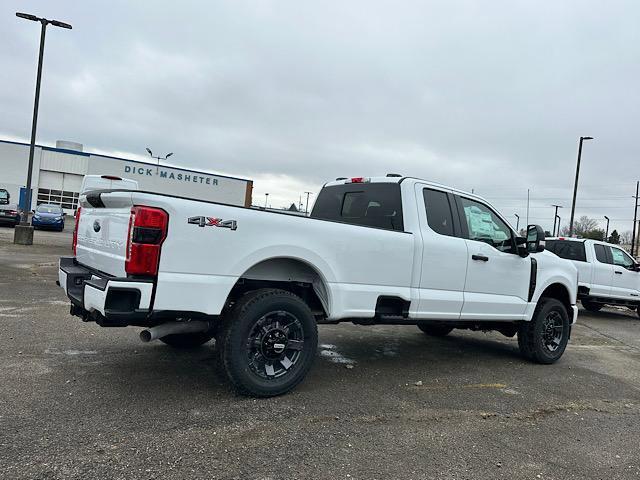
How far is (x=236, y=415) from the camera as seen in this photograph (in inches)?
154

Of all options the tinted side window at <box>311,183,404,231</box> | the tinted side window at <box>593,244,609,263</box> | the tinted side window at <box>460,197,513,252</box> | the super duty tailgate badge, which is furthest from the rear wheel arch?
the tinted side window at <box>593,244,609,263</box>

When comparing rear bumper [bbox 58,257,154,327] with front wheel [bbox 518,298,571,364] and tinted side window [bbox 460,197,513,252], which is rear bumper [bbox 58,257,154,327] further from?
front wheel [bbox 518,298,571,364]

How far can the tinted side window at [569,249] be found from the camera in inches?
504

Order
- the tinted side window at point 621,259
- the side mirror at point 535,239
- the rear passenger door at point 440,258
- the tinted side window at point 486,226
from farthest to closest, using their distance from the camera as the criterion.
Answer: the tinted side window at point 621,259
the side mirror at point 535,239
the tinted side window at point 486,226
the rear passenger door at point 440,258

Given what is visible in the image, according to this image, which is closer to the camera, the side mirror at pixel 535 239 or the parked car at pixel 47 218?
the side mirror at pixel 535 239

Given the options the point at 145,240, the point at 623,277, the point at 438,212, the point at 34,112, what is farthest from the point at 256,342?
the point at 34,112

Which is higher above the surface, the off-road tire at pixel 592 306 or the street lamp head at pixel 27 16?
the street lamp head at pixel 27 16

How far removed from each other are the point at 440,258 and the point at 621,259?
1040 centimetres

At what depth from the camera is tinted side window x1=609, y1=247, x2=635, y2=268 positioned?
13172mm

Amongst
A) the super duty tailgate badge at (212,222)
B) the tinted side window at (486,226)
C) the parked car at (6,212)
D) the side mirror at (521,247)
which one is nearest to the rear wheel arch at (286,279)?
the super duty tailgate badge at (212,222)

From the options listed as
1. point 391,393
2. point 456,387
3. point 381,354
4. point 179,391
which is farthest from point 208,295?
point 381,354

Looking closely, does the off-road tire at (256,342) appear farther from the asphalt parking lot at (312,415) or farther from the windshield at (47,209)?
the windshield at (47,209)

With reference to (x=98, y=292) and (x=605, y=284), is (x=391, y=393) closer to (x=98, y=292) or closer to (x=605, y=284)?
(x=98, y=292)

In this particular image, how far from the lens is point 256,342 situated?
417cm
